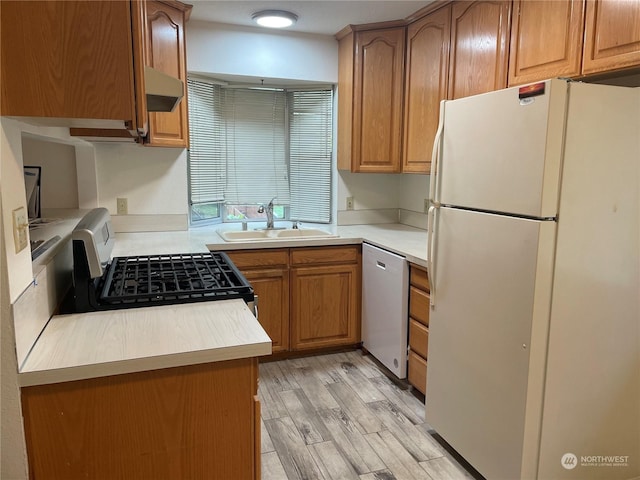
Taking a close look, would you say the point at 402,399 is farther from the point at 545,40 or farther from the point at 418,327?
the point at 545,40

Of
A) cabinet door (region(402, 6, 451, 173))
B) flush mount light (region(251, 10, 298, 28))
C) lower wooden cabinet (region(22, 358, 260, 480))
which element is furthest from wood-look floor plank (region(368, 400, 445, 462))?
flush mount light (region(251, 10, 298, 28))

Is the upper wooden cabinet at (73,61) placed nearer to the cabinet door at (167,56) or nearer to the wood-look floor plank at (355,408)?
the cabinet door at (167,56)

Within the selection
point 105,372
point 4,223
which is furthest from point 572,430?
point 4,223

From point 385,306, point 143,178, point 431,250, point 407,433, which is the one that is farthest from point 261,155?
point 407,433

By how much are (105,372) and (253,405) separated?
1.33 feet

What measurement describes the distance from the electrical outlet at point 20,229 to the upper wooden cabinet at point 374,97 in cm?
247

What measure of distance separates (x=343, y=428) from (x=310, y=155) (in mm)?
2168

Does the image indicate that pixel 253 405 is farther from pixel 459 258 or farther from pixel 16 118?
pixel 459 258

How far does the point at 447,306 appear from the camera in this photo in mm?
2053

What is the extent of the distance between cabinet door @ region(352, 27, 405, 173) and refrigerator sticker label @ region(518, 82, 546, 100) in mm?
1671

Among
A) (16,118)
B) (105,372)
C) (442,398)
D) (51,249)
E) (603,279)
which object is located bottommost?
(442,398)

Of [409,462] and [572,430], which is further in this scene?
[409,462]

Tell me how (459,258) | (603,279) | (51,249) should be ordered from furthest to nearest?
(459,258)
(603,279)
(51,249)

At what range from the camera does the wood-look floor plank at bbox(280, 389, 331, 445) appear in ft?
7.49
